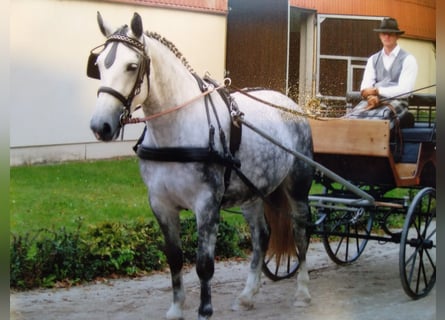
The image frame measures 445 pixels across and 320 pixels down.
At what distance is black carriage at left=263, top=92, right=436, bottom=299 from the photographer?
423 cm

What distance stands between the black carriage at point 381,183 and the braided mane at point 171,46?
3.12 ft

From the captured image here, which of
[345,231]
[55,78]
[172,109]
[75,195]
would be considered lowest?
[345,231]

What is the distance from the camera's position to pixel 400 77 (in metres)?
4.28

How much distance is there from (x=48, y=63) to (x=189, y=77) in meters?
0.68

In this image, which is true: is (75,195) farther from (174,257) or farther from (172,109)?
(172,109)

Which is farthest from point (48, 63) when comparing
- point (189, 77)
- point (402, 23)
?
point (402, 23)

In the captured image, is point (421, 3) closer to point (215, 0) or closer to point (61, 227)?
point (215, 0)

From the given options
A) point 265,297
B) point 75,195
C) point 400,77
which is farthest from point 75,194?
point 400,77

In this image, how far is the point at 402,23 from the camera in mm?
4191

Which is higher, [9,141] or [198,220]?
[9,141]

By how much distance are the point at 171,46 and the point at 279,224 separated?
1325 millimetres

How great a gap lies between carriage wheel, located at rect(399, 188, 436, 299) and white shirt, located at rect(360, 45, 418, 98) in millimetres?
602

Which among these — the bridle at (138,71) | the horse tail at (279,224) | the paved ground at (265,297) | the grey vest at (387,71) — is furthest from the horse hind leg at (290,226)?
the bridle at (138,71)

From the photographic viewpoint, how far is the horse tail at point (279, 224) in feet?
14.3
